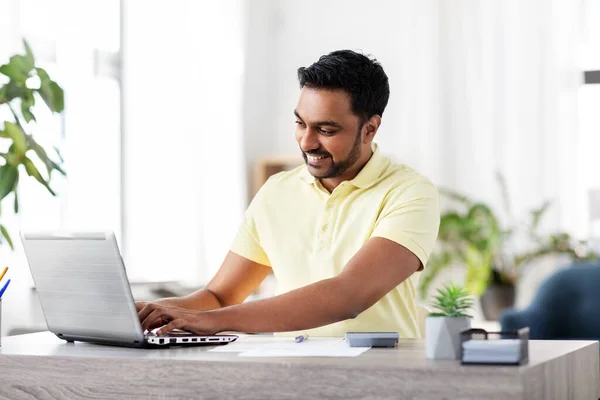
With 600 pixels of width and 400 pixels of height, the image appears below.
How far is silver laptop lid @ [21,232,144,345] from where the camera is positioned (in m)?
1.94

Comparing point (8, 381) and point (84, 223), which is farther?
point (84, 223)

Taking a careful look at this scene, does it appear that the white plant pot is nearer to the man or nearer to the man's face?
the man

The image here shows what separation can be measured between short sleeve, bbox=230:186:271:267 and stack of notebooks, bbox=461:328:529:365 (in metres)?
1.04

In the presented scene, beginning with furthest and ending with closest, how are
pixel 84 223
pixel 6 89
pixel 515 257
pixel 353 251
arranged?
pixel 515 257, pixel 84 223, pixel 6 89, pixel 353 251

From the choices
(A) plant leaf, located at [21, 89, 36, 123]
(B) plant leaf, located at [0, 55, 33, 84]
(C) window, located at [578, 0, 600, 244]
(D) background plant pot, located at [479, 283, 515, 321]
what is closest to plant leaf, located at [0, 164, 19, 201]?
(A) plant leaf, located at [21, 89, 36, 123]

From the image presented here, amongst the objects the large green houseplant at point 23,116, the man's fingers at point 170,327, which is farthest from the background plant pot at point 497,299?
the man's fingers at point 170,327

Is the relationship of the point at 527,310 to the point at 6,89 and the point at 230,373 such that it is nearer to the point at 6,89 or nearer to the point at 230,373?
the point at 6,89

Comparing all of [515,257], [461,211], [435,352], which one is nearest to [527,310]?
[515,257]

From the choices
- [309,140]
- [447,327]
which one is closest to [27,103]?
[309,140]

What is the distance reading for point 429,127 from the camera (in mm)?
6469

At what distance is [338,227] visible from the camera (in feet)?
8.14

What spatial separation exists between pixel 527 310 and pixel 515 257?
5.90 ft

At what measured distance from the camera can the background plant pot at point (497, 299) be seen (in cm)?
610

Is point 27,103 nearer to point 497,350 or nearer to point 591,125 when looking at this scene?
point 497,350
